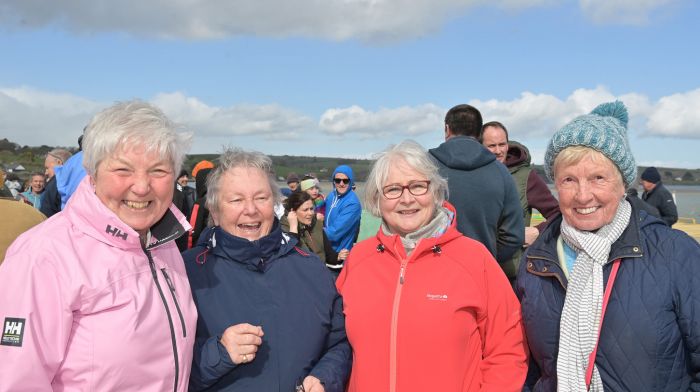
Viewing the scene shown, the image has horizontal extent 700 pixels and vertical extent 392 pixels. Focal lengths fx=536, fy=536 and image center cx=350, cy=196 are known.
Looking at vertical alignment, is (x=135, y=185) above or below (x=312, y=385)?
above

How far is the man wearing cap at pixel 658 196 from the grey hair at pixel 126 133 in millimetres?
10669

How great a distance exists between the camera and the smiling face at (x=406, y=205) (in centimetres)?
265

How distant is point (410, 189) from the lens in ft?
8.77

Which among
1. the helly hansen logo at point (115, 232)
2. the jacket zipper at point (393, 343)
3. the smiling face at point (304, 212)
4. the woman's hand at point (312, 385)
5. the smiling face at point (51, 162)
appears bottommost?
the woman's hand at point (312, 385)

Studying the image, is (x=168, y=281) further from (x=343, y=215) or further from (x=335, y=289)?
(x=343, y=215)

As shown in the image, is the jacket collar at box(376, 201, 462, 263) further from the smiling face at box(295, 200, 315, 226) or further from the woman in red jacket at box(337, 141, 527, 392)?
the smiling face at box(295, 200, 315, 226)

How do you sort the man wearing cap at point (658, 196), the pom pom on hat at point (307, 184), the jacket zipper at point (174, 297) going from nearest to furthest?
the jacket zipper at point (174, 297) < the pom pom on hat at point (307, 184) < the man wearing cap at point (658, 196)

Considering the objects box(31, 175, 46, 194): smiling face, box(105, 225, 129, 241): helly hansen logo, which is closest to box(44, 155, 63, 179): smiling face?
box(31, 175, 46, 194): smiling face

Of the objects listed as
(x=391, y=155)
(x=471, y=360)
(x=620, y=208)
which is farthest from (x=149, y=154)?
(x=620, y=208)

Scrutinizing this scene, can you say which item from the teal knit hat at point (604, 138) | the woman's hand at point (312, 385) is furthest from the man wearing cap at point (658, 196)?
the woman's hand at point (312, 385)

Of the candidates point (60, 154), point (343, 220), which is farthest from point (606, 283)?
point (60, 154)

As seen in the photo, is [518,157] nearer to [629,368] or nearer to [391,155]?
[391,155]

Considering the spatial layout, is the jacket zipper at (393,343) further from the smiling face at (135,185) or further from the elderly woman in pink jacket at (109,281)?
the smiling face at (135,185)

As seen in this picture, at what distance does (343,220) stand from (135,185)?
17.1ft
